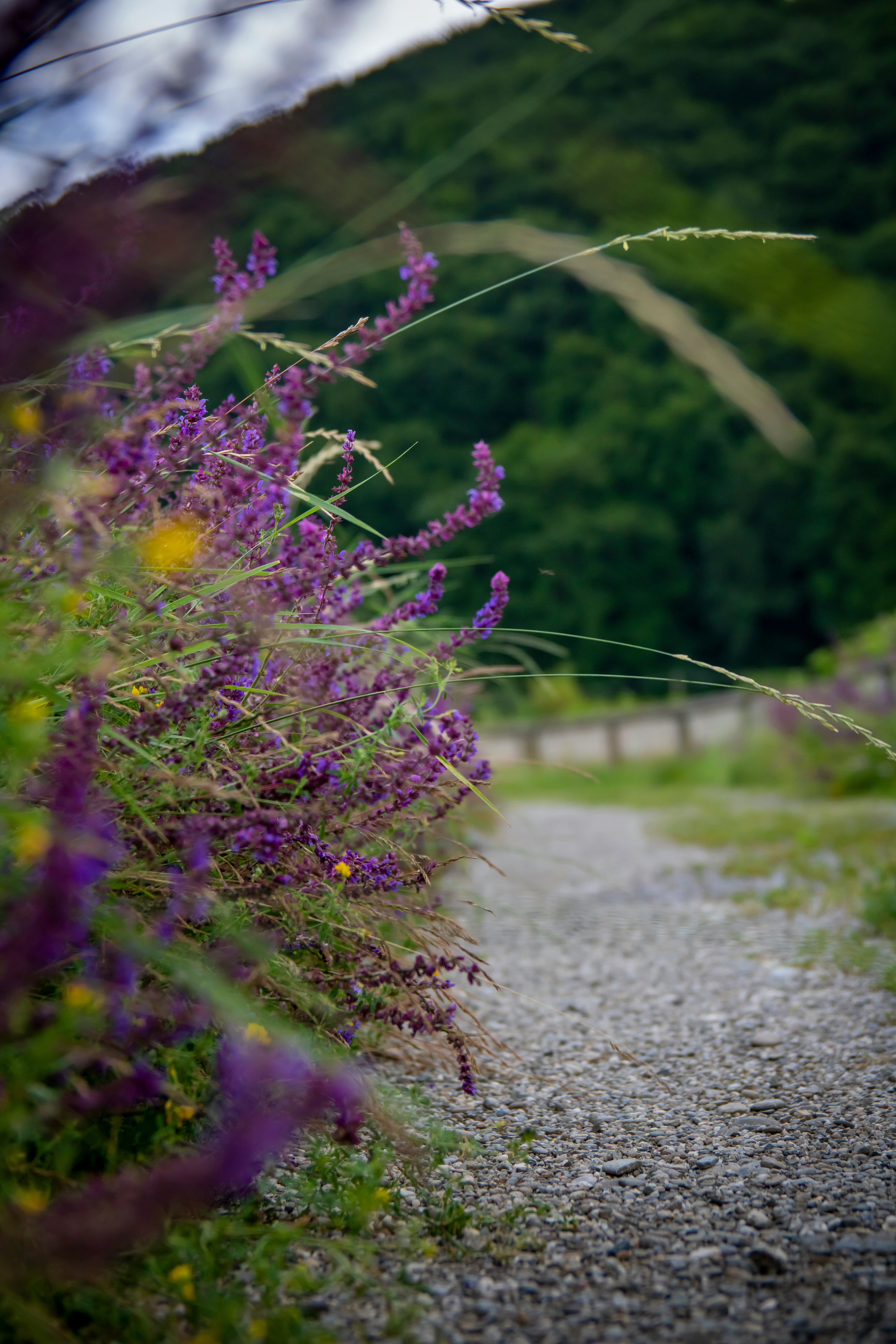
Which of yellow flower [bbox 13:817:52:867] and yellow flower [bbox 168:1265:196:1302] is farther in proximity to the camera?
yellow flower [bbox 168:1265:196:1302]

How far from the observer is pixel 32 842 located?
0.91 m

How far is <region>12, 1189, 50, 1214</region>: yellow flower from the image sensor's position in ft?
3.17

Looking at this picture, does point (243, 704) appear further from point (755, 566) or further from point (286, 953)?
point (755, 566)

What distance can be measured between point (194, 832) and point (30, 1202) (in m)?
0.47

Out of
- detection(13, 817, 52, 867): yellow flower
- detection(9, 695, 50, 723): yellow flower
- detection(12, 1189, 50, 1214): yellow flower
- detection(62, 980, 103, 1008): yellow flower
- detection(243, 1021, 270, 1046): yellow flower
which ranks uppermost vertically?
detection(9, 695, 50, 723): yellow flower

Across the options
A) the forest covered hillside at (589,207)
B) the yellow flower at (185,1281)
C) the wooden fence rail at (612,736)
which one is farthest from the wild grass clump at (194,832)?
the wooden fence rail at (612,736)

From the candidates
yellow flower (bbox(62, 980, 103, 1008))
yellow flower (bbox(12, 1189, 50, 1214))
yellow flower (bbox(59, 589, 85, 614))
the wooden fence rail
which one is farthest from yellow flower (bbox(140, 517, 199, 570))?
the wooden fence rail

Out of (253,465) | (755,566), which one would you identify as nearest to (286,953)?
(253,465)

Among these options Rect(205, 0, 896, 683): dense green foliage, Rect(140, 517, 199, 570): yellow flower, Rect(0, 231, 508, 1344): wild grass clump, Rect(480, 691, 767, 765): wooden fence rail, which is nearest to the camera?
Rect(205, 0, 896, 683): dense green foliage

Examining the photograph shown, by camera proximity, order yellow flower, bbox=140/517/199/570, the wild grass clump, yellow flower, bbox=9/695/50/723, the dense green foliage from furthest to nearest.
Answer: yellow flower, bbox=140/517/199/570 < yellow flower, bbox=9/695/50/723 < the wild grass clump < the dense green foliage

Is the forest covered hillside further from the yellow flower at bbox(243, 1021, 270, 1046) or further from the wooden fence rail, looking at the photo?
the wooden fence rail

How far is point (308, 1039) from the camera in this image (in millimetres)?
1513

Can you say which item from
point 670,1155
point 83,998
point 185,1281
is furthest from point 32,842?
point 670,1155

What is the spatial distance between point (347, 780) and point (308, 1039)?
1.41 feet
